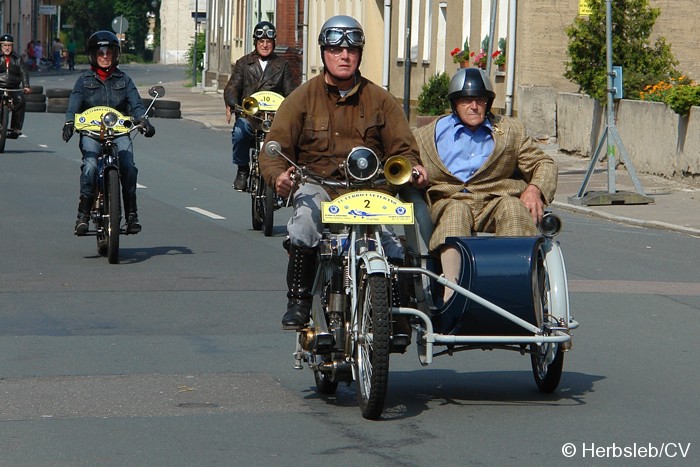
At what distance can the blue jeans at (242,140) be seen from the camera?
15.9 meters

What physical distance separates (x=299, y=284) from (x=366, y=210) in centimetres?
71

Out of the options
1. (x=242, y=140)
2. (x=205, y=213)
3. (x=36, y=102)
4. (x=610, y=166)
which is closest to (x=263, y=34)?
(x=242, y=140)

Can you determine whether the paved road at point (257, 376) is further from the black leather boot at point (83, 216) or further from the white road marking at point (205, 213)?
the white road marking at point (205, 213)

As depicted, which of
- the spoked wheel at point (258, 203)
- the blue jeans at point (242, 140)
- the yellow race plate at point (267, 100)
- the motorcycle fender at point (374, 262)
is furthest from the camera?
the blue jeans at point (242, 140)

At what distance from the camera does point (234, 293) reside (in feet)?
37.1

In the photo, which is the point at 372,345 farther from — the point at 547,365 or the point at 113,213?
the point at 113,213

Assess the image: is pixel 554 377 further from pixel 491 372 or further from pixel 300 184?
pixel 300 184

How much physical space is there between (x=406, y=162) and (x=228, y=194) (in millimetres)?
13059

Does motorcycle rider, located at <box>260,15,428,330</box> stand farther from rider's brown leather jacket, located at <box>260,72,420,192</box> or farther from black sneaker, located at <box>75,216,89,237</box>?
black sneaker, located at <box>75,216,89,237</box>

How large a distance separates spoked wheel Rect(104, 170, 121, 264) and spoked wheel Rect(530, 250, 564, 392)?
231 inches

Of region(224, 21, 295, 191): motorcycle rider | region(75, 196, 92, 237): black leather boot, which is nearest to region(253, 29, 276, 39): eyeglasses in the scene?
region(224, 21, 295, 191): motorcycle rider

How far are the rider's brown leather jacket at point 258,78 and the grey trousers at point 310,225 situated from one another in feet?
29.5

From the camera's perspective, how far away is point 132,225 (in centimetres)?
1323

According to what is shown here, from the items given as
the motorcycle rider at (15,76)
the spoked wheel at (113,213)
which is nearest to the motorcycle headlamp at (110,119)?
the spoked wheel at (113,213)
